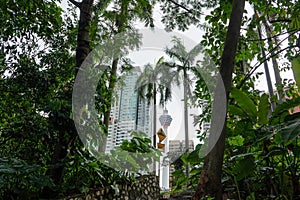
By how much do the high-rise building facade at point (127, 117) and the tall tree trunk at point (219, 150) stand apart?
2.52 ft

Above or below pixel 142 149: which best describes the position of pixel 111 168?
below

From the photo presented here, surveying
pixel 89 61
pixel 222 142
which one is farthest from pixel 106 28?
pixel 222 142

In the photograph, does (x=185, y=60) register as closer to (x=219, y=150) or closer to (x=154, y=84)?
(x=154, y=84)

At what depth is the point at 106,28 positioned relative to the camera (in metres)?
3.50

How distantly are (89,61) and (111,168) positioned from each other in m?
1.01

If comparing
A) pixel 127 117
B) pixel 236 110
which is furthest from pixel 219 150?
pixel 127 117

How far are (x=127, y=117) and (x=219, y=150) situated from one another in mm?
883

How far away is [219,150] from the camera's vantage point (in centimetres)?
117

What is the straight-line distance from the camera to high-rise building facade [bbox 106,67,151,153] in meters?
1.87

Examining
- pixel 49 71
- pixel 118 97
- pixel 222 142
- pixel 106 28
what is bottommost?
pixel 222 142

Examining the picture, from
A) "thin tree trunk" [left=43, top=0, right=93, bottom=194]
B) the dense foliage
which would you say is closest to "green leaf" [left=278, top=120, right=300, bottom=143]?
the dense foliage

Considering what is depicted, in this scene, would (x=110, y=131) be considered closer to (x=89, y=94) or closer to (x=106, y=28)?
(x=89, y=94)

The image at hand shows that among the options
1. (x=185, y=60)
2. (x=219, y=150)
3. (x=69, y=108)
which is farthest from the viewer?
(x=185, y=60)

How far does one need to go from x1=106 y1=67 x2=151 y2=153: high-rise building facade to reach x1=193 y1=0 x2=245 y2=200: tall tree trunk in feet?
2.52
